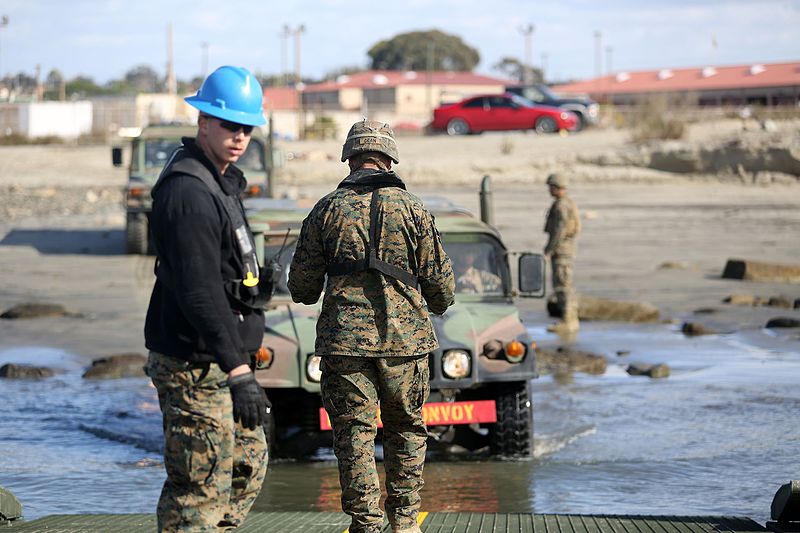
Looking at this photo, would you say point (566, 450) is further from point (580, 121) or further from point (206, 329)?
point (580, 121)

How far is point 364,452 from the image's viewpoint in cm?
497

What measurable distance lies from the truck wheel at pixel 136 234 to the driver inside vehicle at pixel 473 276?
13.4 m

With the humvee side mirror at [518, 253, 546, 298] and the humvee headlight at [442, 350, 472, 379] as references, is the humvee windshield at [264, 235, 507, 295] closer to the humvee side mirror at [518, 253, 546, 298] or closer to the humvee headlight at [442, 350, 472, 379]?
the humvee side mirror at [518, 253, 546, 298]

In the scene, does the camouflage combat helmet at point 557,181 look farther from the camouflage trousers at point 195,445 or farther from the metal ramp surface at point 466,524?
the camouflage trousers at point 195,445

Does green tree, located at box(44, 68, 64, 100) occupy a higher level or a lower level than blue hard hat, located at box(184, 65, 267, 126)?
higher

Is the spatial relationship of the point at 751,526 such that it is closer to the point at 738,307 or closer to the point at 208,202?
the point at 208,202

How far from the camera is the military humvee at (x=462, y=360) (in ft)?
25.3

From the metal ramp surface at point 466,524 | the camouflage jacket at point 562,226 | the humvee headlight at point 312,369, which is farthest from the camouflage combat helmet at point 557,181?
the metal ramp surface at point 466,524

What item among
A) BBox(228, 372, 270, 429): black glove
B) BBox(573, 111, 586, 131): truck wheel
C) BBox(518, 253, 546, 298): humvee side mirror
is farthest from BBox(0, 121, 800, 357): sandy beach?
BBox(228, 372, 270, 429): black glove

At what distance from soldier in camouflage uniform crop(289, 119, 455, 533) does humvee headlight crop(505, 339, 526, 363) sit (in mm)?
2827

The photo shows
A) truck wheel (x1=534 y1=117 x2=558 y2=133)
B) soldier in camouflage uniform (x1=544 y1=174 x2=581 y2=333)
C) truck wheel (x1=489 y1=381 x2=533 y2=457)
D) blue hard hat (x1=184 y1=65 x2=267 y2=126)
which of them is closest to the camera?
blue hard hat (x1=184 y1=65 x2=267 y2=126)

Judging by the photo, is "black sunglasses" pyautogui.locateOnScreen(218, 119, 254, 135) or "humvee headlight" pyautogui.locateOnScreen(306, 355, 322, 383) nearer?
"black sunglasses" pyautogui.locateOnScreen(218, 119, 254, 135)

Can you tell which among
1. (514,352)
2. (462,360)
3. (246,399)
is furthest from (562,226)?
(246,399)

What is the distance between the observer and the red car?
4188cm
